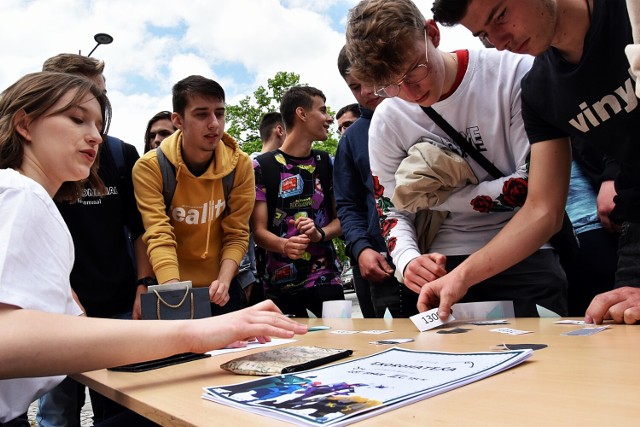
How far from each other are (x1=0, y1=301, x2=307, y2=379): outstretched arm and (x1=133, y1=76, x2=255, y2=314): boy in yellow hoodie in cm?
161

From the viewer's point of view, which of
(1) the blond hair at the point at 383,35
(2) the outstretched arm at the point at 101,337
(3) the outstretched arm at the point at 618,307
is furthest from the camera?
(1) the blond hair at the point at 383,35

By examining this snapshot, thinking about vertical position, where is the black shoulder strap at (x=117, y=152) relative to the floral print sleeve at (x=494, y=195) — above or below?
above

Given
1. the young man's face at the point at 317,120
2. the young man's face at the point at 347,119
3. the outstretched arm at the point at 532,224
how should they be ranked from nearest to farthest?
the outstretched arm at the point at 532,224
the young man's face at the point at 317,120
the young man's face at the point at 347,119

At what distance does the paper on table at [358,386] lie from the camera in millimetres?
873

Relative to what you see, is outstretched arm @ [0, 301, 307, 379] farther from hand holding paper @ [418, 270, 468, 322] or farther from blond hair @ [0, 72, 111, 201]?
blond hair @ [0, 72, 111, 201]

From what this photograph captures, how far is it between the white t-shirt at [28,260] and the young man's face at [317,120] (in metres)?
2.92

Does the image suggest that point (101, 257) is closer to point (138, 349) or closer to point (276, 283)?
point (276, 283)

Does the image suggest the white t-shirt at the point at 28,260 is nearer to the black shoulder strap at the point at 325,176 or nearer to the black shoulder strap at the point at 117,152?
the black shoulder strap at the point at 117,152

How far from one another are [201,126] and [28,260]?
2.22m

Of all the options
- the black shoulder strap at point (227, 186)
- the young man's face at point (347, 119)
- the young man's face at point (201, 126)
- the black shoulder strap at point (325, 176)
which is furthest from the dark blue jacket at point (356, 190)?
the young man's face at point (347, 119)

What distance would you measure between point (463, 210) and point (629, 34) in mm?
885

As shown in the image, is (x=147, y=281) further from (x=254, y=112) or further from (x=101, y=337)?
(x=254, y=112)

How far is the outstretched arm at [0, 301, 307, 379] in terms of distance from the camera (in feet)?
3.78

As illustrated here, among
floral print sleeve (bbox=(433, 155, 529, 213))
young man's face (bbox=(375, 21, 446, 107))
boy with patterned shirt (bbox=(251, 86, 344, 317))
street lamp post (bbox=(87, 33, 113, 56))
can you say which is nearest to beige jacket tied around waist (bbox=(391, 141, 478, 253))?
floral print sleeve (bbox=(433, 155, 529, 213))
